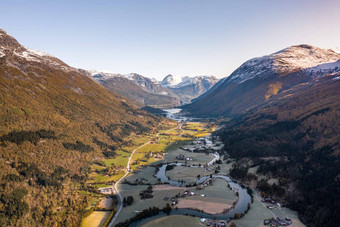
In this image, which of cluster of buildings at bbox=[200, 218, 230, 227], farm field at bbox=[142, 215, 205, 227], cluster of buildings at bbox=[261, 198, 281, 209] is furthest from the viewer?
cluster of buildings at bbox=[261, 198, 281, 209]

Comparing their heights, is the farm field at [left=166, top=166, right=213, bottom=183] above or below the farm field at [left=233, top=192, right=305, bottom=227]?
below

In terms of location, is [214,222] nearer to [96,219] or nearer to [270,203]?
[270,203]

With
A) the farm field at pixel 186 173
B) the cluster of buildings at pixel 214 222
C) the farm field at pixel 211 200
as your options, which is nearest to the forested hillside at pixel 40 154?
the farm field at pixel 211 200

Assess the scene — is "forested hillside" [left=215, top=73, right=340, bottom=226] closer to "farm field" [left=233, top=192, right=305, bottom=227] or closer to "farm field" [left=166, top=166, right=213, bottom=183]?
"farm field" [left=233, top=192, right=305, bottom=227]

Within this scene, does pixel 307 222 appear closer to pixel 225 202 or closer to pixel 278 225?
→ pixel 278 225

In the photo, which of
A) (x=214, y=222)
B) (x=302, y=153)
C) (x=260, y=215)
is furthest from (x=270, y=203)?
(x=302, y=153)

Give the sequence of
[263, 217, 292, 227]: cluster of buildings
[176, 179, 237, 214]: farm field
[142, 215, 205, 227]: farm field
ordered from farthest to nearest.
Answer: [176, 179, 237, 214]: farm field, [142, 215, 205, 227]: farm field, [263, 217, 292, 227]: cluster of buildings

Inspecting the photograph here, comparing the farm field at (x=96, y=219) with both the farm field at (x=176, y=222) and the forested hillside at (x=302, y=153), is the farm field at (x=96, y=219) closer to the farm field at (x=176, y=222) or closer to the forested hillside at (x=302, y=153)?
the farm field at (x=176, y=222)

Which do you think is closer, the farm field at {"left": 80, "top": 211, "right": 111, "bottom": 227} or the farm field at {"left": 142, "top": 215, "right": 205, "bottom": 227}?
the farm field at {"left": 142, "top": 215, "right": 205, "bottom": 227}

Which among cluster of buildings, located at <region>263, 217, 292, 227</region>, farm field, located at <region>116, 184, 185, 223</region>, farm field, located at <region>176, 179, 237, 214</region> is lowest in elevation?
farm field, located at <region>116, 184, 185, 223</region>

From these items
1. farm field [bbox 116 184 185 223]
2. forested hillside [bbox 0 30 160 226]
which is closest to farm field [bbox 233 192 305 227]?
farm field [bbox 116 184 185 223]

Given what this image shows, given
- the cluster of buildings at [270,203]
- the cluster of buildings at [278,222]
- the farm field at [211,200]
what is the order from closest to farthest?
the cluster of buildings at [278,222], the cluster of buildings at [270,203], the farm field at [211,200]
